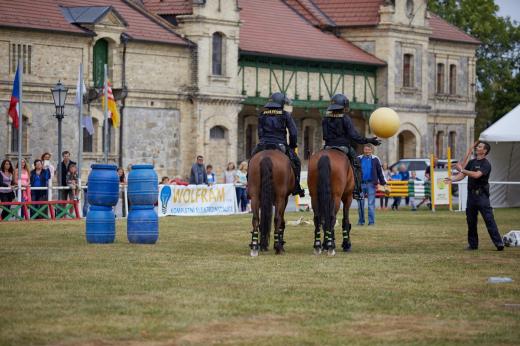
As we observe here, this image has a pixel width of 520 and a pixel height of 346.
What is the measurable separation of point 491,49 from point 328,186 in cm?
7871

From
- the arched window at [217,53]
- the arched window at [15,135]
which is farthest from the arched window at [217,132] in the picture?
the arched window at [15,135]

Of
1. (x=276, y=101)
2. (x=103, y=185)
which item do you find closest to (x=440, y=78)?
(x=103, y=185)

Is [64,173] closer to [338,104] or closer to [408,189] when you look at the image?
[408,189]

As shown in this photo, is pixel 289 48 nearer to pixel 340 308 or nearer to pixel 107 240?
pixel 107 240

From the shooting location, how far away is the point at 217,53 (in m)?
65.9

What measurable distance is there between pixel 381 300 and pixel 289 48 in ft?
181

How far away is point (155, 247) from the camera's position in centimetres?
2441

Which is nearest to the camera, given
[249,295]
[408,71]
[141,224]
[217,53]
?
[249,295]

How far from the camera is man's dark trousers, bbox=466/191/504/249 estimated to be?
24.5 meters

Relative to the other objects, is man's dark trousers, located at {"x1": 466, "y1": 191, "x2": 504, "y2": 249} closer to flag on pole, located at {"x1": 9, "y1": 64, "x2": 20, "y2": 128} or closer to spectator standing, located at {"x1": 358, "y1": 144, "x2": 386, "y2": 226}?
spectator standing, located at {"x1": 358, "y1": 144, "x2": 386, "y2": 226}

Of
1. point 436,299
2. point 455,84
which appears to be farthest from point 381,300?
point 455,84

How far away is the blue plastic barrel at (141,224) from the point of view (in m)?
24.9

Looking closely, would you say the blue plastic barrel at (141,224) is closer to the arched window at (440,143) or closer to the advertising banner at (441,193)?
the advertising banner at (441,193)

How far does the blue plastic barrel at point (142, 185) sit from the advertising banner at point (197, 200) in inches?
600
